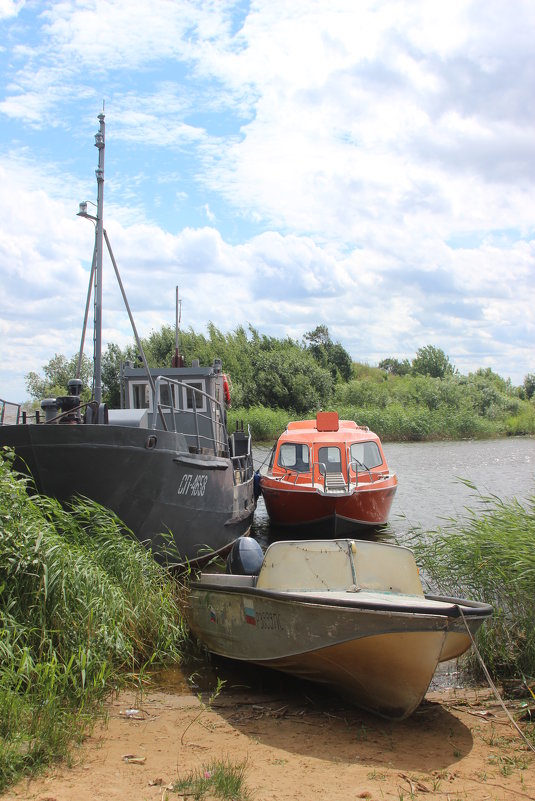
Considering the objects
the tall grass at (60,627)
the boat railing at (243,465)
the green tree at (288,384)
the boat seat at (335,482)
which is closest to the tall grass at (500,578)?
the tall grass at (60,627)

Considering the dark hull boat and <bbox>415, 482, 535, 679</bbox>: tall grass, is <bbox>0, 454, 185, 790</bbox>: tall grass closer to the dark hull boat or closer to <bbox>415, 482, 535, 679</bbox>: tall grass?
the dark hull boat

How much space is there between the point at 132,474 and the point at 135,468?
3.2 inches

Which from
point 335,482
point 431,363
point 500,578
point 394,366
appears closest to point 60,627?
point 500,578

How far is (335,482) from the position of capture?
15.4 metres

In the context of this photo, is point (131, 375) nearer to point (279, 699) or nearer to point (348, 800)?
point (279, 699)

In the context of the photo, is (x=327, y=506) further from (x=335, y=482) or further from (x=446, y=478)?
(x=446, y=478)

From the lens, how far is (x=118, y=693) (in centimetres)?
660

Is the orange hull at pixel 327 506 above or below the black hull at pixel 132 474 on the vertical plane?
below

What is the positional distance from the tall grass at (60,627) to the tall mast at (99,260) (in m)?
2.70

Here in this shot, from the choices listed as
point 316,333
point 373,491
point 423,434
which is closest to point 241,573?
point 373,491

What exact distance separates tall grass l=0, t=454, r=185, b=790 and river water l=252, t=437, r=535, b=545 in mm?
5746

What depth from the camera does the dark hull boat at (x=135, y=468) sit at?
340 inches

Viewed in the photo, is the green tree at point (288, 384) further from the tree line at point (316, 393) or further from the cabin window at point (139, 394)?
the cabin window at point (139, 394)

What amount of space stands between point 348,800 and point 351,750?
896 mm
